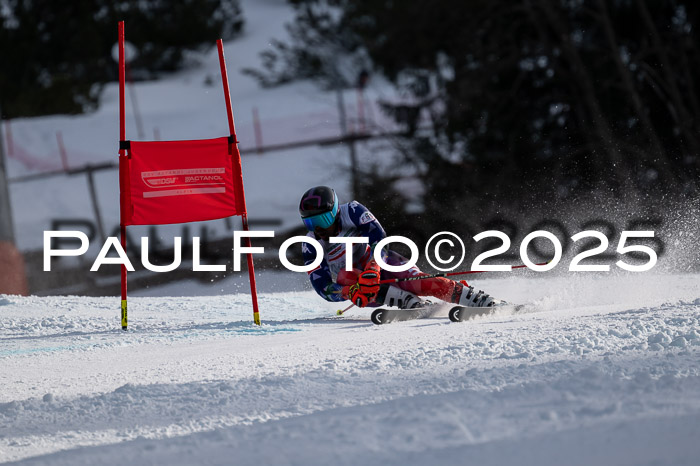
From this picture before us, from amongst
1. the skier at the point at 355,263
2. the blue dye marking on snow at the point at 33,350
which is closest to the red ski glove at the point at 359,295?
the skier at the point at 355,263

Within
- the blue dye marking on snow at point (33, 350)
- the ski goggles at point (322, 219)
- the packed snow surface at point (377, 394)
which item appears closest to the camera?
the packed snow surface at point (377, 394)

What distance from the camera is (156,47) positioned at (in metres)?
41.2

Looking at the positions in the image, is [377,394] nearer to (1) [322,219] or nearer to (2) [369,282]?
(2) [369,282]

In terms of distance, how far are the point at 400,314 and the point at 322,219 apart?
37.8 inches

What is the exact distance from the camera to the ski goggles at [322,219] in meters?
6.95

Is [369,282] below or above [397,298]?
above

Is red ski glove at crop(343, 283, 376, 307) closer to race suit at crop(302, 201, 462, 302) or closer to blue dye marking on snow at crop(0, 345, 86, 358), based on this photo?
race suit at crop(302, 201, 462, 302)

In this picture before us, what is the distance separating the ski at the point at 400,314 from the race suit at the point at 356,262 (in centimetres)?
14

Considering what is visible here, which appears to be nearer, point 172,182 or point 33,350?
point 33,350

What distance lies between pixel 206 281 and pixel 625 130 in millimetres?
8907

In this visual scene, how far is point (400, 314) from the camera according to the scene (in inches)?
271

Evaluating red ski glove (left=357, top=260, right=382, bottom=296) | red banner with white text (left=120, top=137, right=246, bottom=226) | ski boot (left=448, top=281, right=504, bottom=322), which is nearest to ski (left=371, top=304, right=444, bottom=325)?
red ski glove (left=357, top=260, right=382, bottom=296)

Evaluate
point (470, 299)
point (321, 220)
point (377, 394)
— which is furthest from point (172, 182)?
point (377, 394)

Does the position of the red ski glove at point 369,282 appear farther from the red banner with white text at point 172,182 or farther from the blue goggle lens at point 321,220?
the red banner with white text at point 172,182
